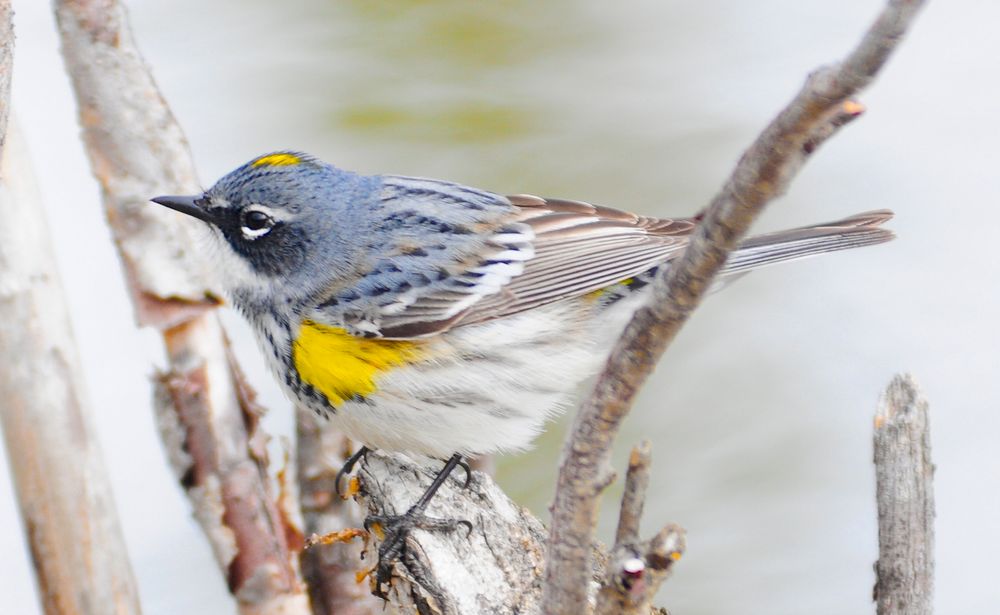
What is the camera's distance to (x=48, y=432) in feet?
12.3

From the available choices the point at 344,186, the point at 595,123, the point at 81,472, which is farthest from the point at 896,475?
the point at 595,123

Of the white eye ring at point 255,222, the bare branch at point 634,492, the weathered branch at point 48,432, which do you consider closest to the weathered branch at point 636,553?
the bare branch at point 634,492

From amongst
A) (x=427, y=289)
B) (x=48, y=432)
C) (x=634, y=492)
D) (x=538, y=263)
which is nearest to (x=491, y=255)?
(x=538, y=263)

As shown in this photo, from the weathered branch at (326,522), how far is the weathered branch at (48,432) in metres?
0.62

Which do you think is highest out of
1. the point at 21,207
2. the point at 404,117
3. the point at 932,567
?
the point at 404,117

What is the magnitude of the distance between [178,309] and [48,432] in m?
0.56

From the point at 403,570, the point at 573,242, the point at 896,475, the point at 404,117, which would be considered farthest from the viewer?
the point at 404,117

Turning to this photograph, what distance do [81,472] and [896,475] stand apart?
2382 millimetres

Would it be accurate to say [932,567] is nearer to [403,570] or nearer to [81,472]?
[403,570]

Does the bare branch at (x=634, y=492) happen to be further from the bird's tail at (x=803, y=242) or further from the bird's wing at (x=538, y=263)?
the bird's tail at (x=803, y=242)

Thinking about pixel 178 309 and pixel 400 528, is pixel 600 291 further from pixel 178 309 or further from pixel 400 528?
pixel 178 309

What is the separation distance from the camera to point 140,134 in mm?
3961

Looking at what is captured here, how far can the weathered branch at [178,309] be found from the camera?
3936 millimetres

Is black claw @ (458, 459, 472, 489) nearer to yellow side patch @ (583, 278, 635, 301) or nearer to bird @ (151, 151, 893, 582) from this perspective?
bird @ (151, 151, 893, 582)
